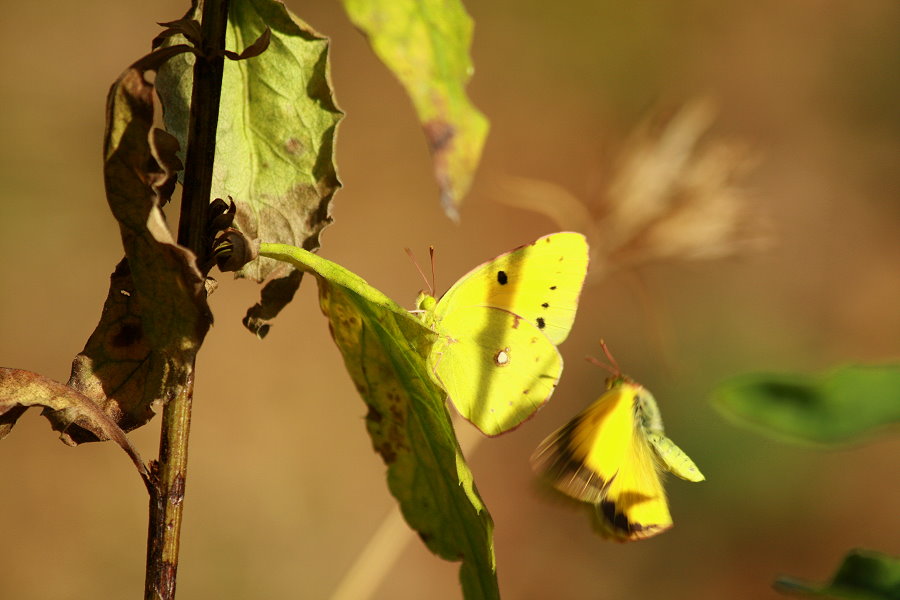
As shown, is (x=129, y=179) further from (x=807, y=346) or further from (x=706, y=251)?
(x=807, y=346)

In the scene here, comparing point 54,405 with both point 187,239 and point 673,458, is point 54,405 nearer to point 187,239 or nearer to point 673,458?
point 187,239

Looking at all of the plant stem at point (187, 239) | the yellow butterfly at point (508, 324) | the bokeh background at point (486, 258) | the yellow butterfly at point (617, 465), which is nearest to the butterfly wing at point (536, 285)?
the yellow butterfly at point (508, 324)

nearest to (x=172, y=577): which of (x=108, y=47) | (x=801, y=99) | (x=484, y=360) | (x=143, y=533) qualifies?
(x=484, y=360)

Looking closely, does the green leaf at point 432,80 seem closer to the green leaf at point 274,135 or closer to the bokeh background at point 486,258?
the green leaf at point 274,135

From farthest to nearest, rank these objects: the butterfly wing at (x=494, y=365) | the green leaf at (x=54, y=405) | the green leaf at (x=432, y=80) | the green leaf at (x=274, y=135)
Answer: the butterfly wing at (x=494, y=365), the green leaf at (x=274, y=135), the green leaf at (x=54, y=405), the green leaf at (x=432, y=80)

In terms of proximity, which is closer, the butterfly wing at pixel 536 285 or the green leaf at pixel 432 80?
the green leaf at pixel 432 80

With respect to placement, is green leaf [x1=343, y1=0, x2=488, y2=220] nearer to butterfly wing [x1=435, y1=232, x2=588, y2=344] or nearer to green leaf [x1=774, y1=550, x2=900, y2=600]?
green leaf [x1=774, y1=550, x2=900, y2=600]
